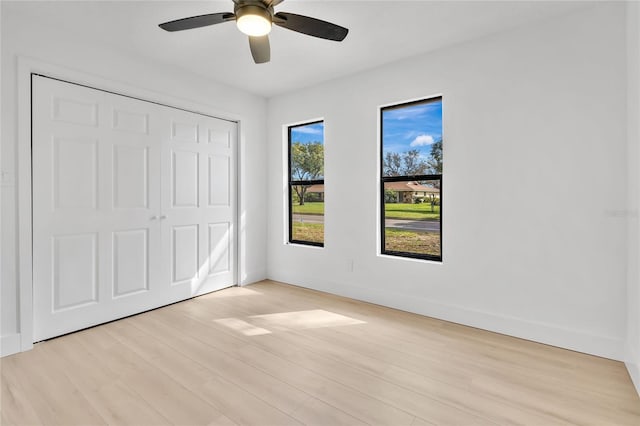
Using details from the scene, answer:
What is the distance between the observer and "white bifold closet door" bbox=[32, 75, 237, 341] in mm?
2564

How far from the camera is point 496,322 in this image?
272cm

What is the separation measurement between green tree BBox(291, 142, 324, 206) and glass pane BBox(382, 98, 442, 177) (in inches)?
36.4

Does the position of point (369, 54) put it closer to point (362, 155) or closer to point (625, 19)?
point (362, 155)

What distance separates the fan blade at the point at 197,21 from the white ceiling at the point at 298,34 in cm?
36

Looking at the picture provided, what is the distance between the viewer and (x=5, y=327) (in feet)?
7.63

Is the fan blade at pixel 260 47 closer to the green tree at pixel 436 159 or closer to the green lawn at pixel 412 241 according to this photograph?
the green tree at pixel 436 159

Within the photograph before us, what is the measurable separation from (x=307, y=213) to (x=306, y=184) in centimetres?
39

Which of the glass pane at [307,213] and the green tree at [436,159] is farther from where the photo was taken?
the glass pane at [307,213]

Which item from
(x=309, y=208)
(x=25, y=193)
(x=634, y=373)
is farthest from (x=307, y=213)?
(x=634, y=373)

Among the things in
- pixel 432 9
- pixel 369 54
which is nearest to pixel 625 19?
pixel 432 9

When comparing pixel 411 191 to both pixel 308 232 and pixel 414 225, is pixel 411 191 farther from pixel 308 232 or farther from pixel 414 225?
pixel 308 232

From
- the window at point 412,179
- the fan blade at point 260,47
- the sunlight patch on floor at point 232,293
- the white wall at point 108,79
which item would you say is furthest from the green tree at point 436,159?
the sunlight patch on floor at point 232,293

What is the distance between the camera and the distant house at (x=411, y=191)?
10.4 ft

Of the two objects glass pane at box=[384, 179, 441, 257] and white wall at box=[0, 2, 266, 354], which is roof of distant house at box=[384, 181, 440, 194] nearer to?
glass pane at box=[384, 179, 441, 257]
